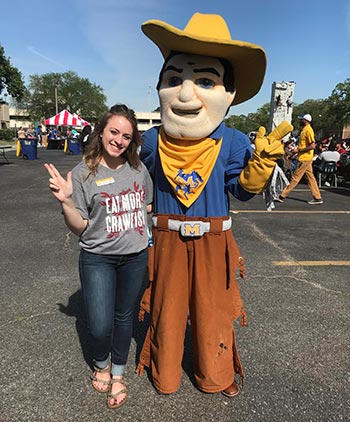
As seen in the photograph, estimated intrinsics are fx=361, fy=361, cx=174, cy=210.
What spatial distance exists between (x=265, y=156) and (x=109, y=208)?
2.76 feet

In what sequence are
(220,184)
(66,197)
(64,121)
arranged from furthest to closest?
(64,121) < (220,184) < (66,197)

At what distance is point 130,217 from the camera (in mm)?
1948

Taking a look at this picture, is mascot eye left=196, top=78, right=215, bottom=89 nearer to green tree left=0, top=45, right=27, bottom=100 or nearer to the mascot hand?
the mascot hand

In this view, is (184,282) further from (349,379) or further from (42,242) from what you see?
(42,242)

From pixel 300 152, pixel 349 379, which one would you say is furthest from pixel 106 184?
pixel 300 152

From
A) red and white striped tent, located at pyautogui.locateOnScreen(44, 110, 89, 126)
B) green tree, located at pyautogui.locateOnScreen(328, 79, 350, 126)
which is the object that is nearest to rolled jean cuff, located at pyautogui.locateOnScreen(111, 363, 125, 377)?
red and white striped tent, located at pyautogui.locateOnScreen(44, 110, 89, 126)

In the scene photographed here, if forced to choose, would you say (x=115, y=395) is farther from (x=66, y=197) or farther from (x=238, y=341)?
(x=66, y=197)

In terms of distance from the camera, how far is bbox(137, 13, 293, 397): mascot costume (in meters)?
1.92

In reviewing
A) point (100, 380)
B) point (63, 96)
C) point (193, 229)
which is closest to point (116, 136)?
point (193, 229)

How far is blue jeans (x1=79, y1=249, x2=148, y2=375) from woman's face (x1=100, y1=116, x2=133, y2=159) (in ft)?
1.83

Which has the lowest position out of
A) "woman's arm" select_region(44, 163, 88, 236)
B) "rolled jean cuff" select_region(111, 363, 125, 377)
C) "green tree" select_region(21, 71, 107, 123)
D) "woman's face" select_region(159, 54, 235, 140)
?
"rolled jean cuff" select_region(111, 363, 125, 377)

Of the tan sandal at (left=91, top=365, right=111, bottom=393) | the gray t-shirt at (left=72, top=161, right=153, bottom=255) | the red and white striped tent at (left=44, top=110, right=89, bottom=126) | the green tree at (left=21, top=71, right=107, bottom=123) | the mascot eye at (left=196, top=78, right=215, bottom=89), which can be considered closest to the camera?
the gray t-shirt at (left=72, top=161, right=153, bottom=255)

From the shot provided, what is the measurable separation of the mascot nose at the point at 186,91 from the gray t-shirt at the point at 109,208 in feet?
1.54

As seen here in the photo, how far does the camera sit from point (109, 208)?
1.88 meters
